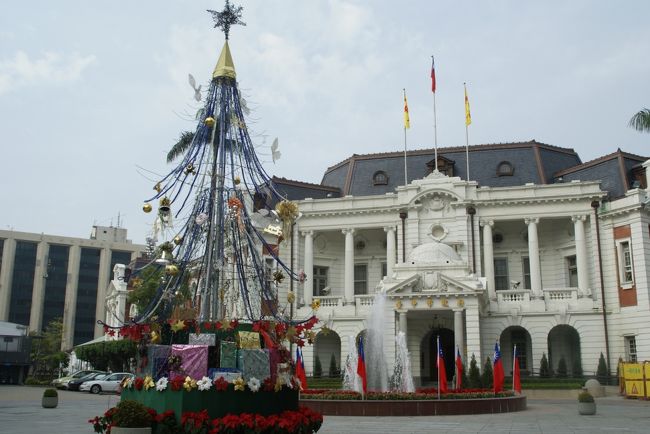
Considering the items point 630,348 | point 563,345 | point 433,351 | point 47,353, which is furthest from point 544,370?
point 47,353

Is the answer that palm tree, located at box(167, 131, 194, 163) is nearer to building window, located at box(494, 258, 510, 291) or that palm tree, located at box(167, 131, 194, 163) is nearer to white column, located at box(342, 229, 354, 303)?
white column, located at box(342, 229, 354, 303)

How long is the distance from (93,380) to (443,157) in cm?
2814

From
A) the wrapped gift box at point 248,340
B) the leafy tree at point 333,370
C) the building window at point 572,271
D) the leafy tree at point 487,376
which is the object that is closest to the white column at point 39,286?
the leafy tree at point 333,370

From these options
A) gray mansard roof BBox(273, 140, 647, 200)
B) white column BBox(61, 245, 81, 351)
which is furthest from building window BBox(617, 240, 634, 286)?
white column BBox(61, 245, 81, 351)

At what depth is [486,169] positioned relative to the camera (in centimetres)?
4766

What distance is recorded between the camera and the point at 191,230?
604 inches

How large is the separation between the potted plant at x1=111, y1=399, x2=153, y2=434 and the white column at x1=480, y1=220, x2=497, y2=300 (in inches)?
1261

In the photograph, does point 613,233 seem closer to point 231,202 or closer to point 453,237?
point 453,237

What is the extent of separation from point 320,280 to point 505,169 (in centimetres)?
1494

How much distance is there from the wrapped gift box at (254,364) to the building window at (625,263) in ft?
104

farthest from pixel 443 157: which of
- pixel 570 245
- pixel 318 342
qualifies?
pixel 318 342

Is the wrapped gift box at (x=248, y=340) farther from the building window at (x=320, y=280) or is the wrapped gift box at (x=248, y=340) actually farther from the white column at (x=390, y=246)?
the building window at (x=320, y=280)

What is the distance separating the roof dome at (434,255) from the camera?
40.2 m

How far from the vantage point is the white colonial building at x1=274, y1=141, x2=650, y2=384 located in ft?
130
